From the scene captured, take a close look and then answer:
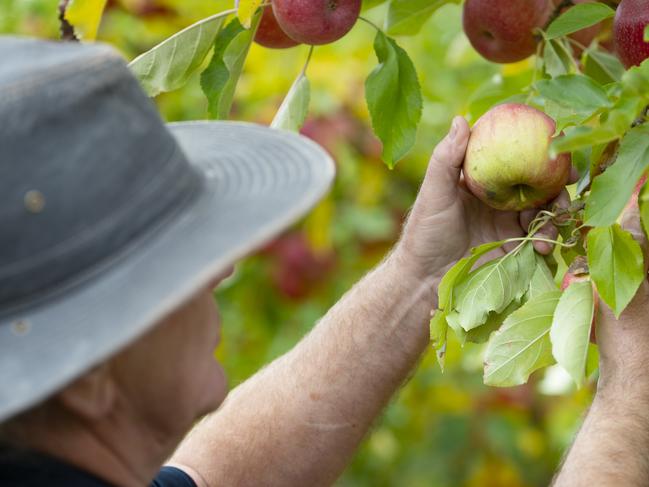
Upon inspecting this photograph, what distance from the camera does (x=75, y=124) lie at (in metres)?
0.98

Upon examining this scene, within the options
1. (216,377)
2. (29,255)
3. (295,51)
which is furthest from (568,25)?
(295,51)

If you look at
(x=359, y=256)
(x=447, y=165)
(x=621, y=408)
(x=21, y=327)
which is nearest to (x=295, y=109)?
(x=447, y=165)

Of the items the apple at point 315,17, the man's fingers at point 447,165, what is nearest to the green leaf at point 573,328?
the man's fingers at point 447,165

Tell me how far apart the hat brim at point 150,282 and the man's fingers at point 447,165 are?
1.11 feet

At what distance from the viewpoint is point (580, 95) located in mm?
1159

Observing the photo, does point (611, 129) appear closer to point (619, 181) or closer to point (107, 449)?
point (619, 181)

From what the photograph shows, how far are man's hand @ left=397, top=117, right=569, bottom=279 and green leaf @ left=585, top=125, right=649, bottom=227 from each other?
0.26 meters

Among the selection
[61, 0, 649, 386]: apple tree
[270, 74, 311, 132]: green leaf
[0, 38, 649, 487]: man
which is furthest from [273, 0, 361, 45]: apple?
[0, 38, 649, 487]: man

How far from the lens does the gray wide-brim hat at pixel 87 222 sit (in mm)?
938

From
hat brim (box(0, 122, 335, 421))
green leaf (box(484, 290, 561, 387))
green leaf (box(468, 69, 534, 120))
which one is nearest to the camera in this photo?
hat brim (box(0, 122, 335, 421))

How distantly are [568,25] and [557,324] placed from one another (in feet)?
1.18

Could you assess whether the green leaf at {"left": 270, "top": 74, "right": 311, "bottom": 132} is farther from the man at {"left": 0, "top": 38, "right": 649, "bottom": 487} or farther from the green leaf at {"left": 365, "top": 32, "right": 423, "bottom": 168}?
the man at {"left": 0, "top": 38, "right": 649, "bottom": 487}

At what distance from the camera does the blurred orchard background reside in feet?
9.98

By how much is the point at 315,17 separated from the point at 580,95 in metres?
0.40
